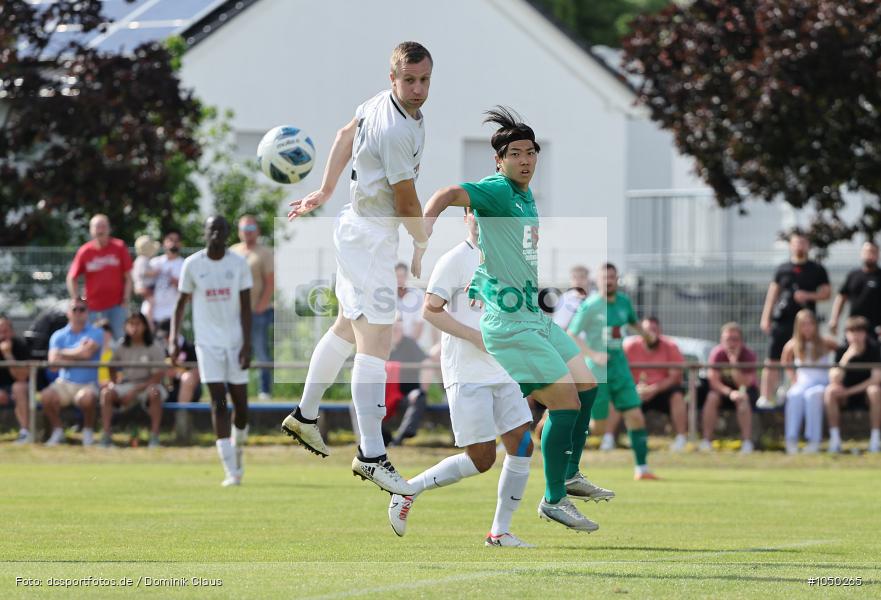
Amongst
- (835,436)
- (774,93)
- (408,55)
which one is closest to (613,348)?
(835,436)

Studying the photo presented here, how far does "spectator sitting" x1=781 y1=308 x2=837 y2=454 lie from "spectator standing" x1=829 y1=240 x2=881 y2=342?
0.55 m

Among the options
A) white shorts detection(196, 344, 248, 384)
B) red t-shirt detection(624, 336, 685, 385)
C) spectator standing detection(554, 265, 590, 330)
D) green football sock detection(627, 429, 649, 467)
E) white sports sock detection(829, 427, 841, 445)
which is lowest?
white sports sock detection(829, 427, 841, 445)

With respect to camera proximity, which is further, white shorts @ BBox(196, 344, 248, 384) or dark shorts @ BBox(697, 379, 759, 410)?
dark shorts @ BBox(697, 379, 759, 410)

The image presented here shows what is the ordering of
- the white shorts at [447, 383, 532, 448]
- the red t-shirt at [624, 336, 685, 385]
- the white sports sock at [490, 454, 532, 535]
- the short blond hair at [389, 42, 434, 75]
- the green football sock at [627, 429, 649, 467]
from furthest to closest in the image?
the red t-shirt at [624, 336, 685, 385] → the green football sock at [627, 429, 649, 467] → the white shorts at [447, 383, 532, 448] → the white sports sock at [490, 454, 532, 535] → the short blond hair at [389, 42, 434, 75]

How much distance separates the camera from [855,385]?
67.2ft

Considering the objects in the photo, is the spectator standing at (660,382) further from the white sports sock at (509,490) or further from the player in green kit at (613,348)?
the white sports sock at (509,490)

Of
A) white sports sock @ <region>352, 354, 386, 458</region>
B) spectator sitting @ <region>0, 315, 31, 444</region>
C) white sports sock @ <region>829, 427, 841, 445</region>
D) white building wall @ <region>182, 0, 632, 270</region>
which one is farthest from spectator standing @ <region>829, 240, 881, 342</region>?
white building wall @ <region>182, 0, 632, 270</region>

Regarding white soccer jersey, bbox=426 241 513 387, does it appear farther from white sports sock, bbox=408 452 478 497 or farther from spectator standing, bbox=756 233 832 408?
spectator standing, bbox=756 233 832 408

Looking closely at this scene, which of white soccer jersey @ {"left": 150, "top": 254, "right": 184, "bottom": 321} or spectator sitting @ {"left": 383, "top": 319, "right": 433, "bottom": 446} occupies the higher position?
white soccer jersey @ {"left": 150, "top": 254, "right": 184, "bottom": 321}

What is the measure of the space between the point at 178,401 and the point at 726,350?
23.7 feet

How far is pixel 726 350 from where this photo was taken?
21578 millimetres

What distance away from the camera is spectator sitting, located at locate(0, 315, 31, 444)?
A: 834 inches

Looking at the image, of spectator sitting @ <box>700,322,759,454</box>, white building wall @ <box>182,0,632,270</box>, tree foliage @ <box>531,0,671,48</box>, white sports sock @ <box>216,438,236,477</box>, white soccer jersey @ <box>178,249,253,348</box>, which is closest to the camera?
white sports sock @ <box>216,438,236,477</box>

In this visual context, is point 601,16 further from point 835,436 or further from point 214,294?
point 214,294
